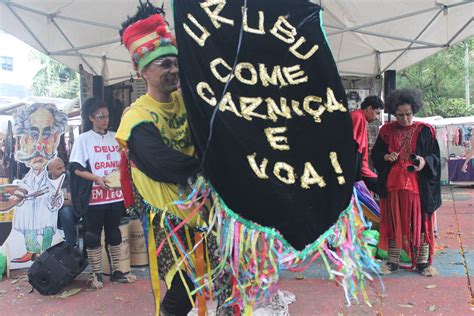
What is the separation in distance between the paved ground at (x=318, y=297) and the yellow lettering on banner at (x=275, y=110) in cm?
242

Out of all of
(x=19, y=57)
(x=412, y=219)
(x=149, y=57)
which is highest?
(x=19, y=57)

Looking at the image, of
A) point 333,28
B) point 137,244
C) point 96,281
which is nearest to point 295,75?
point 96,281

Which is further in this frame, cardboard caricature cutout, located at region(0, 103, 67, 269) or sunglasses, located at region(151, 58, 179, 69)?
cardboard caricature cutout, located at region(0, 103, 67, 269)

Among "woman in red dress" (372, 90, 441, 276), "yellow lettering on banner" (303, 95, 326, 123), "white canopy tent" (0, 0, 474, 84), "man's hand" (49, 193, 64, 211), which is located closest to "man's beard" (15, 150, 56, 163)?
"man's hand" (49, 193, 64, 211)

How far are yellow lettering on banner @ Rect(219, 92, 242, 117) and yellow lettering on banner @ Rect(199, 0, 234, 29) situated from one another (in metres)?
0.32

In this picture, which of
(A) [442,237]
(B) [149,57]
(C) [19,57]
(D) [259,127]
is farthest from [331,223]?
(C) [19,57]

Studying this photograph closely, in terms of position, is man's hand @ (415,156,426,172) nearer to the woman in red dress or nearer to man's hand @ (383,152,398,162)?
the woman in red dress

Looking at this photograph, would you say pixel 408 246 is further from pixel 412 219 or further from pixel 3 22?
pixel 3 22

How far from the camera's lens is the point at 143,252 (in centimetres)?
512

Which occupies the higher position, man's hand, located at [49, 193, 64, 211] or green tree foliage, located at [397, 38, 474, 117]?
green tree foliage, located at [397, 38, 474, 117]

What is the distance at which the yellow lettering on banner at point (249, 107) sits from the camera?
1776 mm

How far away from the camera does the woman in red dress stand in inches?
174

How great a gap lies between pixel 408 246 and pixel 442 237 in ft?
7.44

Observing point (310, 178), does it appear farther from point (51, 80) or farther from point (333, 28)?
point (51, 80)
